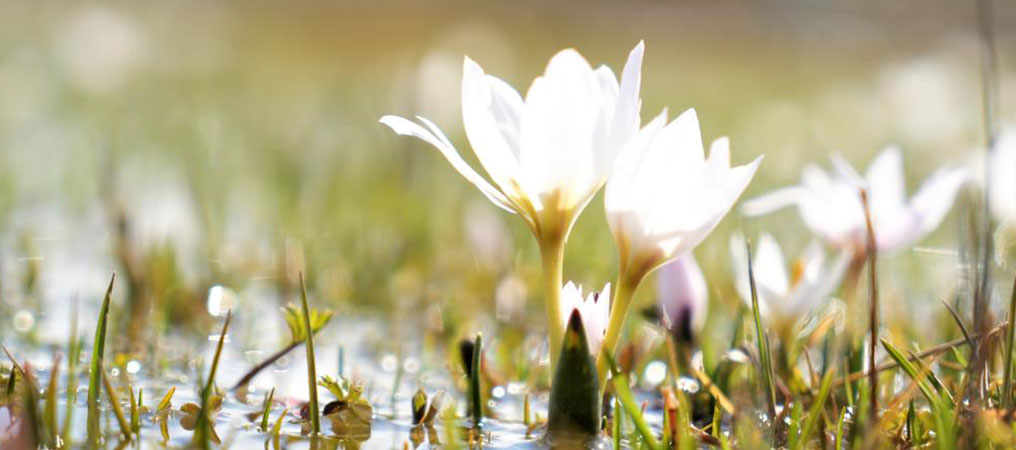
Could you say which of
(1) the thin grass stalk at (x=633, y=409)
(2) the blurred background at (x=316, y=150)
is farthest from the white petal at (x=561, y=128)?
(2) the blurred background at (x=316, y=150)

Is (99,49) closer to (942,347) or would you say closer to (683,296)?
(683,296)

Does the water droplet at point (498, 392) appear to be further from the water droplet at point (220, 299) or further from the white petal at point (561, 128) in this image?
the water droplet at point (220, 299)

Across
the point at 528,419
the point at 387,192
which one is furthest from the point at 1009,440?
the point at 387,192

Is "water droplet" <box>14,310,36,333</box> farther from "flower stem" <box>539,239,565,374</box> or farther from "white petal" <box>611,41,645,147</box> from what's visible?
"white petal" <box>611,41,645,147</box>

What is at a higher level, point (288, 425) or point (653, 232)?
point (653, 232)

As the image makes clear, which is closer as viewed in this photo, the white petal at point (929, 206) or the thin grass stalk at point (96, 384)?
the thin grass stalk at point (96, 384)

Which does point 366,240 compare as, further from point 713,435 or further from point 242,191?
point 713,435
